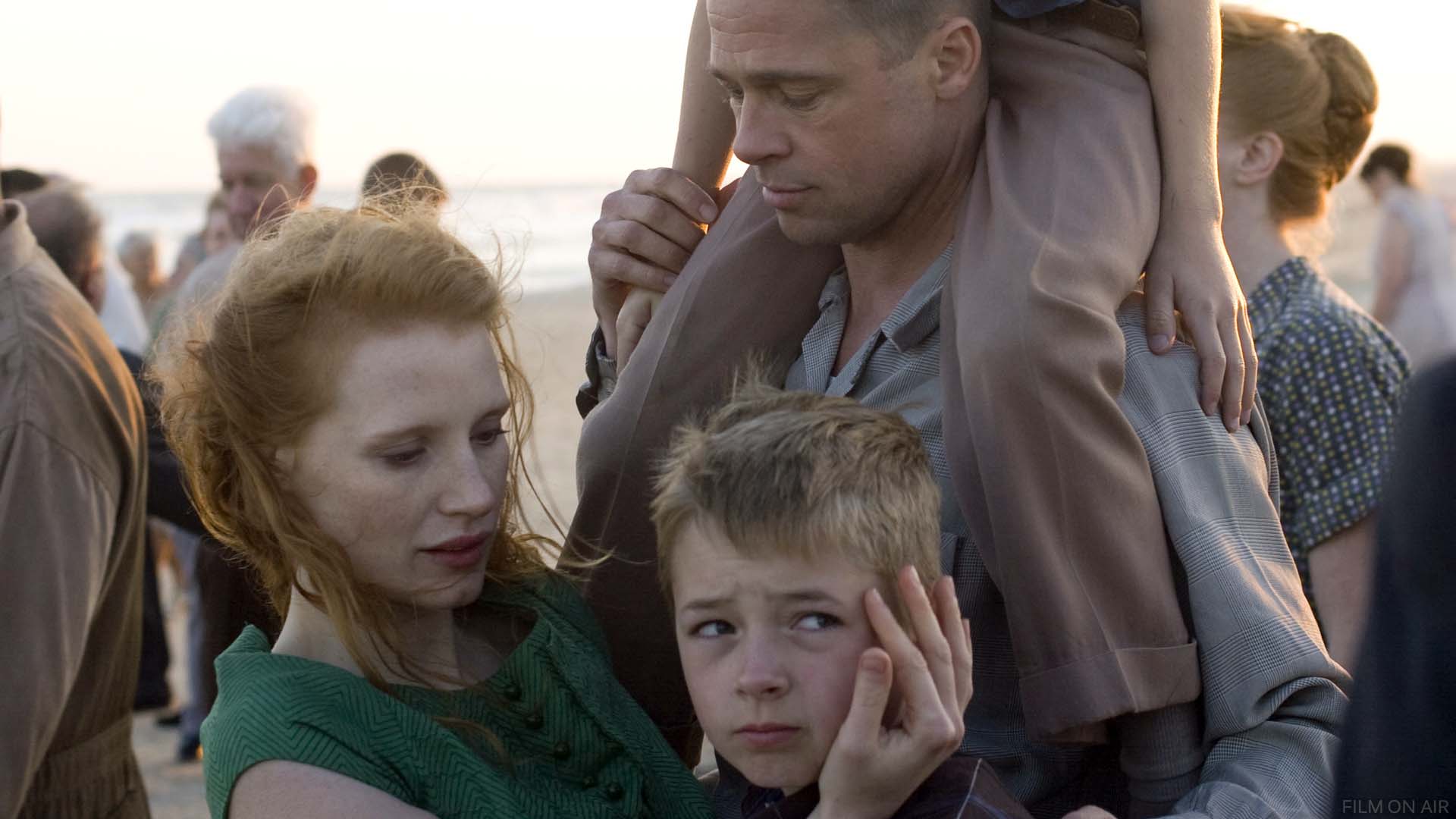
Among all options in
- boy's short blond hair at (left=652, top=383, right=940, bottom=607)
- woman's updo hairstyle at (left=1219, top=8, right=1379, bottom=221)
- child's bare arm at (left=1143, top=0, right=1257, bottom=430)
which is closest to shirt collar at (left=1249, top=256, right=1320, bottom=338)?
woman's updo hairstyle at (left=1219, top=8, right=1379, bottom=221)

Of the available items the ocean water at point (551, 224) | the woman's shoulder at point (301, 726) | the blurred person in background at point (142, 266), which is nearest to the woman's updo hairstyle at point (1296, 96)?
the woman's shoulder at point (301, 726)

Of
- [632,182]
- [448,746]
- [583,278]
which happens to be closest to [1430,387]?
[448,746]

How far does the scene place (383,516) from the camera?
2.01 meters

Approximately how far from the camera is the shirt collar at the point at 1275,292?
345cm

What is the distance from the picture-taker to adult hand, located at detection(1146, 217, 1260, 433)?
2178 millimetres

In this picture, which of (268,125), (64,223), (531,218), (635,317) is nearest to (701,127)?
(635,317)

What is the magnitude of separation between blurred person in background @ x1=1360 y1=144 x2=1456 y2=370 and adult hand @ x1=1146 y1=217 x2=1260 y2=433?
6.23 meters

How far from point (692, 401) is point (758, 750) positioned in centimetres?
74

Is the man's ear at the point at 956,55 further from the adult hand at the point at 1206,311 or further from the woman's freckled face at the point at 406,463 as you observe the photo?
the woman's freckled face at the point at 406,463

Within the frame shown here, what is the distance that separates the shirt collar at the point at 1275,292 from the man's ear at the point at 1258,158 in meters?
0.22

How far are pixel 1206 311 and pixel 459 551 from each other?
3.56ft

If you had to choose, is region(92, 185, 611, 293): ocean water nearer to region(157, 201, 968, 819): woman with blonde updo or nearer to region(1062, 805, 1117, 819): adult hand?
region(157, 201, 968, 819): woman with blonde updo

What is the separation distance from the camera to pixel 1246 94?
363 centimetres

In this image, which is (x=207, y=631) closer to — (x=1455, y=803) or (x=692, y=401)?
(x=692, y=401)
